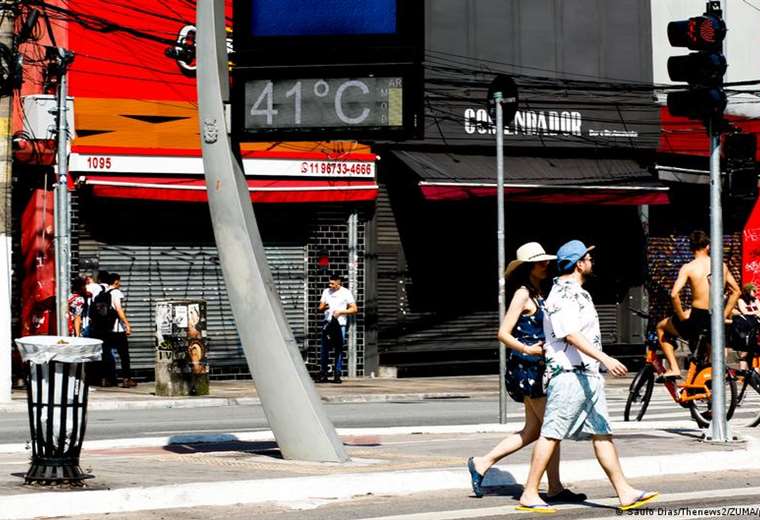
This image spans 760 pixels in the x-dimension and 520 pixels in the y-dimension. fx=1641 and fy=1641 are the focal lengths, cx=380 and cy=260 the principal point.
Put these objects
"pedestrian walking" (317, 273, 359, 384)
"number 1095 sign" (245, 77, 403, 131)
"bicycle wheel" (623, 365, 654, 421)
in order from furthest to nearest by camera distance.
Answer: "pedestrian walking" (317, 273, 359, 384)
"bicycle wheel" (623, 365, 654, 421)
"number 1095 sign" (245, 77, 403, 131)

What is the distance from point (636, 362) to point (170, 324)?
1247 cm

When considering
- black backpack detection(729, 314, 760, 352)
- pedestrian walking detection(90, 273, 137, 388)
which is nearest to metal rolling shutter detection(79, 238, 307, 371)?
pedestrian walking detection(90, 273, 137, 388)

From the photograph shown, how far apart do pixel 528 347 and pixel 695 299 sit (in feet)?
19.5

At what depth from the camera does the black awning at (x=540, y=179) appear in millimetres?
28172

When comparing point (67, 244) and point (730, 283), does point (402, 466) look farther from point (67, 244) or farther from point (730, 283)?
point (67, 244)

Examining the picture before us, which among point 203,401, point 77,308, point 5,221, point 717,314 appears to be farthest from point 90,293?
point 717,314

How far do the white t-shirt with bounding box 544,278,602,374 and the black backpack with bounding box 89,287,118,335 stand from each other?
15143 millimetres

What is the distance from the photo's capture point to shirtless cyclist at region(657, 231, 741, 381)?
1585 centimetres

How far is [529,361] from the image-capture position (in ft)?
34.7

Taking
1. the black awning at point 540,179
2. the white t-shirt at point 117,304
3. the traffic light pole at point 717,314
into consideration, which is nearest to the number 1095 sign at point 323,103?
the traffic light pole at point 717,314

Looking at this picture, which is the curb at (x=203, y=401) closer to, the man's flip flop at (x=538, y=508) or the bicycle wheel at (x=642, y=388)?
the bicycle wheel at (x=642, y=388)

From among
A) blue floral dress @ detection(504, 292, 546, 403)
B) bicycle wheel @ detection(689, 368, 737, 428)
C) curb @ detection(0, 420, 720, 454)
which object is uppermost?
blue floral dress @ detection(504, 292, 546, 403)

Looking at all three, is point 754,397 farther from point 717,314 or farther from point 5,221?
point 5,221

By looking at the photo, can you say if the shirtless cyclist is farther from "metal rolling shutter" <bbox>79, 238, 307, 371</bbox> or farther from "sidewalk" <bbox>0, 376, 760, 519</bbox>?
"metal rolling shutter" <bbox>79, 238, 307, 371</bbox>
